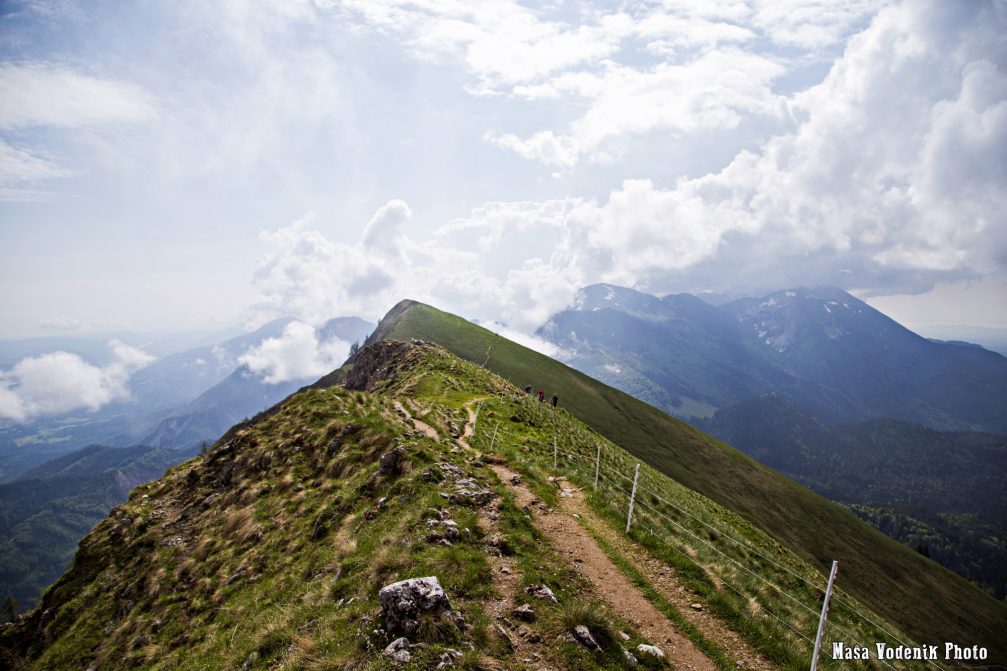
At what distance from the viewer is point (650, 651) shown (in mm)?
11836

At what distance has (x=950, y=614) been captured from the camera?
96188 millimetres

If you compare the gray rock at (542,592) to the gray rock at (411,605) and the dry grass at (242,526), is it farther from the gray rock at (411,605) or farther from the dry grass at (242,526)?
the dry grass at (242,526)

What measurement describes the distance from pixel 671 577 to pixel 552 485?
8.69 metres

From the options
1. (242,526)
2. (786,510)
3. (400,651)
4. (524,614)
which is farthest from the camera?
(786,510)

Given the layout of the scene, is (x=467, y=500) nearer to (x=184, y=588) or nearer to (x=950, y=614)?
(x=184, y=588)

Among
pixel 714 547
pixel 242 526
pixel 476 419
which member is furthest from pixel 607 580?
pixel 476 419

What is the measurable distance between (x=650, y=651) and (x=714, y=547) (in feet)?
45.1

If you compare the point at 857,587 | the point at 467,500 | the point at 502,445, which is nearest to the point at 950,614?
the point at 857,587

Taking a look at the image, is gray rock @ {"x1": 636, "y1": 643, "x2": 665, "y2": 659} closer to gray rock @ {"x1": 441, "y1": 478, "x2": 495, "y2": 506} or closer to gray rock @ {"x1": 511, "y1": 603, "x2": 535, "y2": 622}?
gray rock @ {"x1": 511, "y1": 603, "x2": 535, "y2": 622}

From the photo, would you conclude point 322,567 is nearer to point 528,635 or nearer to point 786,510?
point 528,635

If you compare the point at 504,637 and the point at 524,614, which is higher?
the point at 504,637

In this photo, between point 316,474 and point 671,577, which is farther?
point 316,474

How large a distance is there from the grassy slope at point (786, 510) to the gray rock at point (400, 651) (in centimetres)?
Result: 9336

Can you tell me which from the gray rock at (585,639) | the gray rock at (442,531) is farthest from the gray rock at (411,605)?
the gray rock at (442,531)
